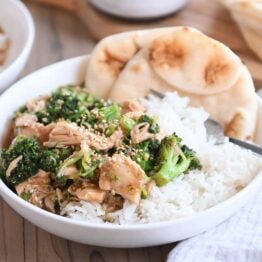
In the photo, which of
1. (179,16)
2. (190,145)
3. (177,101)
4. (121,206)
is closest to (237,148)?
(190,145)

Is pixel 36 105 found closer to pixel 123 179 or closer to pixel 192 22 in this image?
pixel 123 179

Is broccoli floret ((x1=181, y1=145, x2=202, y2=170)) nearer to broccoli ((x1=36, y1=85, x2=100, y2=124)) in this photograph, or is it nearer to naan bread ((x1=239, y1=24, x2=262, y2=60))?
broccoli ((x1=36, y1=85, x2=100, y2=124))

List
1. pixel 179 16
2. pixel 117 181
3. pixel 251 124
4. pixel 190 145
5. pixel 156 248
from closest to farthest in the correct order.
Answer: pixel 117 181
pixel 156 248
pixel 190 145
pixel 251 124
pixel 179 16

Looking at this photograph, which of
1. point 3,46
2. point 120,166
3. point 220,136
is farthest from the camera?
point 3,46

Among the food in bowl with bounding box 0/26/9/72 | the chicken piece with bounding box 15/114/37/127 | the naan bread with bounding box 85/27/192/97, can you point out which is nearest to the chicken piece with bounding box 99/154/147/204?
the chicken piece with bounding box 15/114/37/127

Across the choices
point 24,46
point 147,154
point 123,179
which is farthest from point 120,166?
point 24,46

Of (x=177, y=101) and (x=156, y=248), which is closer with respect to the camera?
(x=156, y=248)

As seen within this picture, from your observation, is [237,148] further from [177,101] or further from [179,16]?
[179,16]

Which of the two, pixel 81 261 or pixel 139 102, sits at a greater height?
pixel 139 102
